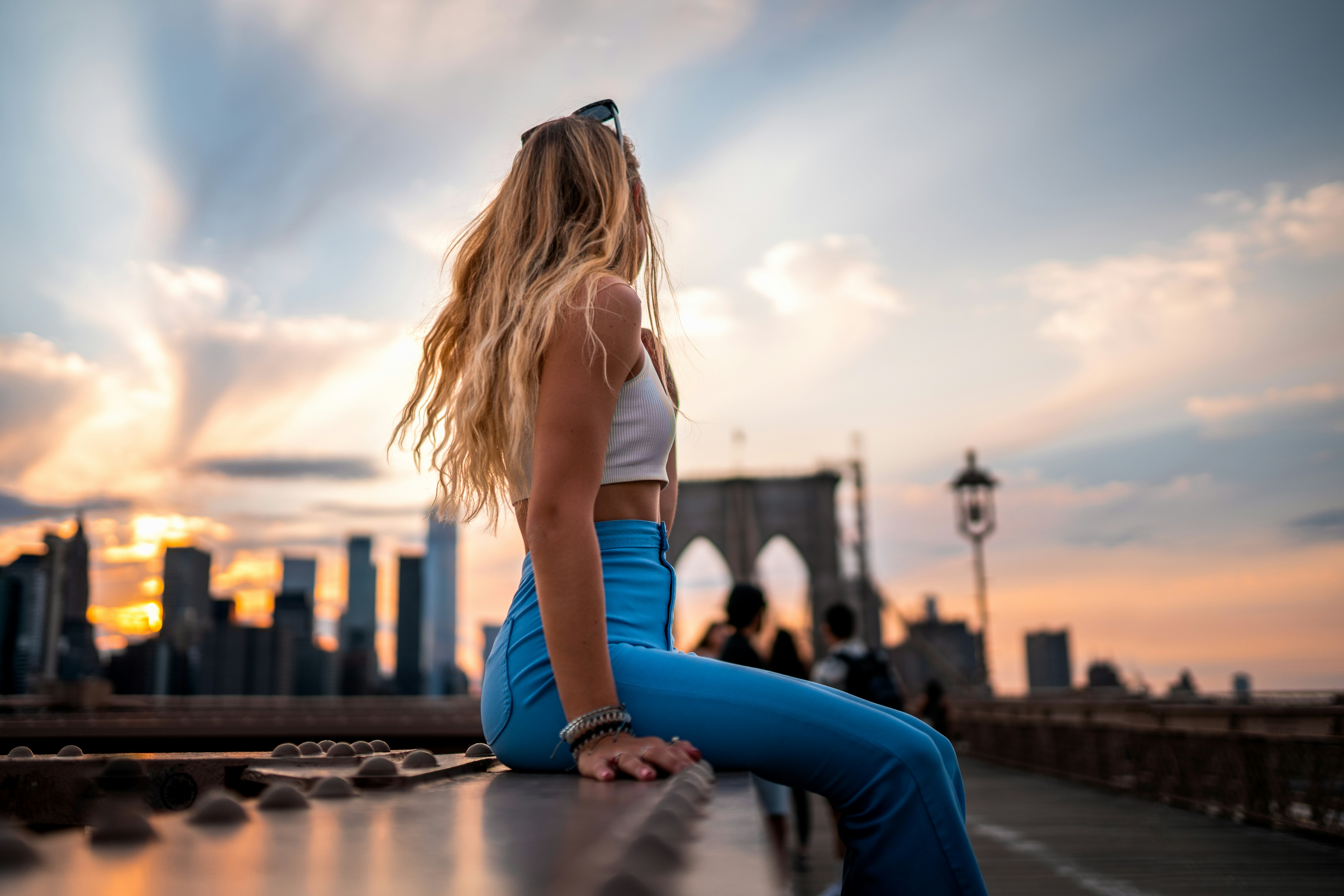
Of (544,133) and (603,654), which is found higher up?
(544,133)

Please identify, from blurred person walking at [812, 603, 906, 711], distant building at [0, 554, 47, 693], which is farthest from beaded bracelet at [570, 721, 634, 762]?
distant building at [0, 554, 47, 693]

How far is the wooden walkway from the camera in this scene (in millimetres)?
5996

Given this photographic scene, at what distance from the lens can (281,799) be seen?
958 millimetres

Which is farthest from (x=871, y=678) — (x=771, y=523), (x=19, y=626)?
(x=771, y=523)

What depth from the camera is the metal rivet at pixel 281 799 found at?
0.95m

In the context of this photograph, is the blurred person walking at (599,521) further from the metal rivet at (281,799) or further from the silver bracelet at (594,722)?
the metal rivet at (281,799)

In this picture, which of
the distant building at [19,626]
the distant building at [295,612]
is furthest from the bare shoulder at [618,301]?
the distant building at [295,612]

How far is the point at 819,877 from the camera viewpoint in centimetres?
695

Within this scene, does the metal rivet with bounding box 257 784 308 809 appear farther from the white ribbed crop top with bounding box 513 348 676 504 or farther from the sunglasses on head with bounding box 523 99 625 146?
the sunglasses on head with bounding box 523 99 625 146

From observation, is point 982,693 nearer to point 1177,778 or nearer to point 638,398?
point 1177,778

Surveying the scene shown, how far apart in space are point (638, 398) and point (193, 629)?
50301 mm

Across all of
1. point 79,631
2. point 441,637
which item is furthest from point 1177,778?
point 441,637

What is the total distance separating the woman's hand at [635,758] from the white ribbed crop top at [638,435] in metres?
0.44

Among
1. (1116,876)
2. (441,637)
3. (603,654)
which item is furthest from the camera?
(441,637)
